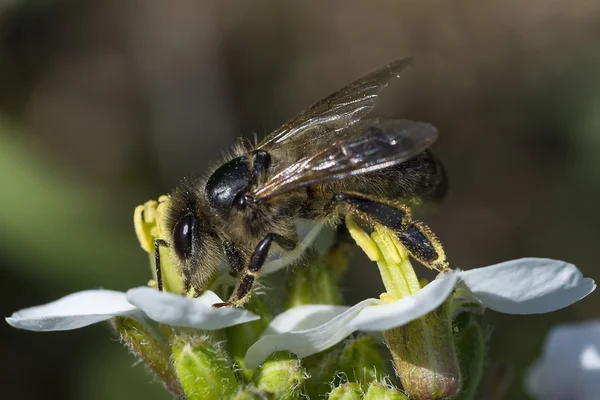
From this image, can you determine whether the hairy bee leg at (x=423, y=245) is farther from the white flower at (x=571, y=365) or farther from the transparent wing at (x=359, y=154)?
the white flower at (x=571, y=365)

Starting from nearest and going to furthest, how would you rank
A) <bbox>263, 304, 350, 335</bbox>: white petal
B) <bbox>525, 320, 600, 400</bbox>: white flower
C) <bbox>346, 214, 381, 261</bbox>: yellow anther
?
1. <bbox>346, 214, 381, 261</bbox>: yellow anther
2. <bbox>263, 304, 350, 335</bbox>: white petal
3. <bbox>525, 320, 600, 400</bbox>: white flower

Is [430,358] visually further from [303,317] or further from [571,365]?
[571,365]

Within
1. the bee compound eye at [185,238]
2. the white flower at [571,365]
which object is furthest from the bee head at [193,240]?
the white flower at [571,365]

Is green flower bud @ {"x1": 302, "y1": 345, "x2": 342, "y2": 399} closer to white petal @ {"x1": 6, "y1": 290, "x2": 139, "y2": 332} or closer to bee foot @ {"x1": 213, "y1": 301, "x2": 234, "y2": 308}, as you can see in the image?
bee foot @ {"x1": 213, "y1": 301, "x2": 234, "y2": 308}

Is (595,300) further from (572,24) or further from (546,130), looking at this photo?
(572,24)

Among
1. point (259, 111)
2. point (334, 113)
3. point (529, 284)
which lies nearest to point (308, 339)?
point (529, 284)

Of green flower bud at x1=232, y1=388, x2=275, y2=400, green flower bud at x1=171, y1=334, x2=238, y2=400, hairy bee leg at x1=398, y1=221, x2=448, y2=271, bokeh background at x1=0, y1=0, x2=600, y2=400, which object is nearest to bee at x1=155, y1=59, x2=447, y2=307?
hairy bee leg at x1=398, y1=221, x2=448, y2=271

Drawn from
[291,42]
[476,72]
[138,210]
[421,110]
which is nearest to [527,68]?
[476,72]
